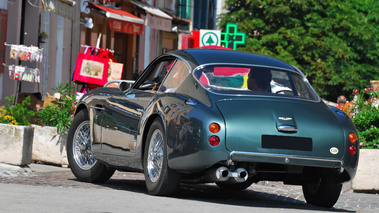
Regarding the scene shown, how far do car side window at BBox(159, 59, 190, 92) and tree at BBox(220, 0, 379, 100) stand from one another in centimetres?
3544

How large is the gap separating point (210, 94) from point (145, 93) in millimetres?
1202

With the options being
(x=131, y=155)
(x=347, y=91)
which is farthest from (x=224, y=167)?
(x=347, y=91)

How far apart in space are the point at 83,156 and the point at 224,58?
7.85 feet

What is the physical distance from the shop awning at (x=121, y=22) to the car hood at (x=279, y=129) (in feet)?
57.8

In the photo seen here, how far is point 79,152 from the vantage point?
11.3 meters

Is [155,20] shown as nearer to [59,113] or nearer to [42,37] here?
[42,37]

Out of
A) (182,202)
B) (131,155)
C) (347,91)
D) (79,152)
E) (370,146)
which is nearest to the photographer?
(182,202)

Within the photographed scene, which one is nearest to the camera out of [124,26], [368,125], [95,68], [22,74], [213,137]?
[213,137]

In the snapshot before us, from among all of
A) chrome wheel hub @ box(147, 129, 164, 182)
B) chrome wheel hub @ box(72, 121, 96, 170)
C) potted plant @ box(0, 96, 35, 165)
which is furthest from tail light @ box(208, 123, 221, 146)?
potted plant @ box(0, 96, 35, 165)

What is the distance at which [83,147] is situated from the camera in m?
11.3

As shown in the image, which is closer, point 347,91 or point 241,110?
point 241,110

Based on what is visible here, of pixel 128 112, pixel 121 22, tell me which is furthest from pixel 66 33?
pixel 128 112

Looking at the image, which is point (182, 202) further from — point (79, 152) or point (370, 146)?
point (370, 146)

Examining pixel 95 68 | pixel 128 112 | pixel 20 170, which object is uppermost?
pixel 95 68
